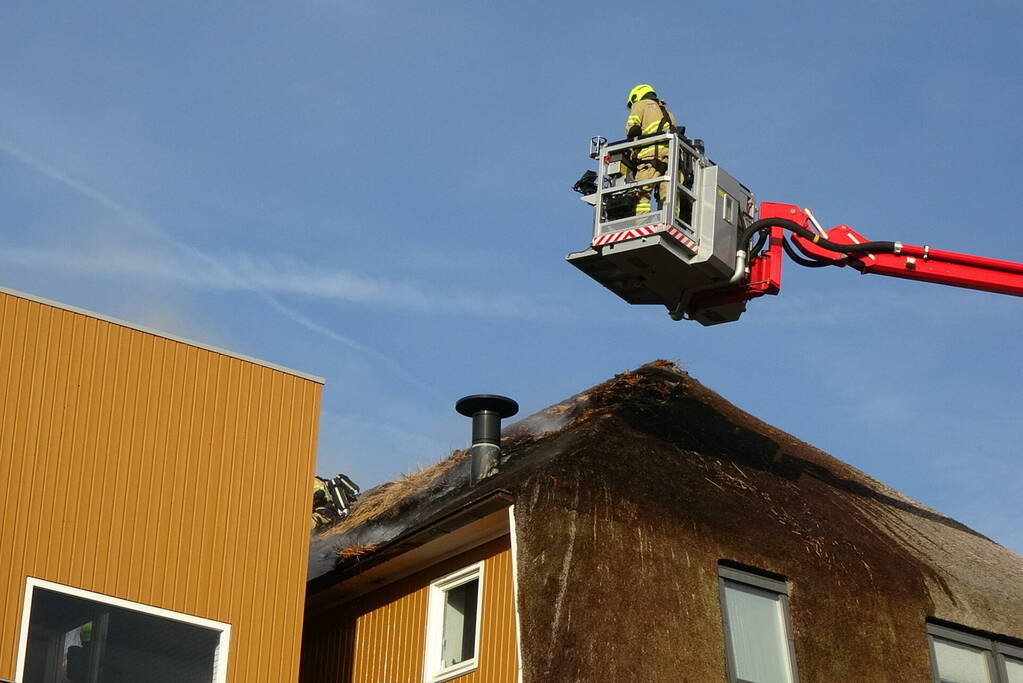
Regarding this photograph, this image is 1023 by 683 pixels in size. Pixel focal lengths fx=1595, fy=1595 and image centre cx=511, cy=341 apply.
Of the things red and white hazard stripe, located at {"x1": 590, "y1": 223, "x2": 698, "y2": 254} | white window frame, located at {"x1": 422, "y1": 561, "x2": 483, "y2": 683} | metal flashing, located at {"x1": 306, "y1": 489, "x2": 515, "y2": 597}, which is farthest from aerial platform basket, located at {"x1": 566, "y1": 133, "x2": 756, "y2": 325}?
white window frame, located at {"x1": 422, "y1": 561, "x2": 483, "y2": 683}

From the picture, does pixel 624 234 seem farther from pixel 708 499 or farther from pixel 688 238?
pixel 708 499

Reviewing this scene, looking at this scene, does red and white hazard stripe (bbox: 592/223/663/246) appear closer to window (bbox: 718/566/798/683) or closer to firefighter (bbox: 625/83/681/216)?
firefighter (bbox: 625/83/681/216)

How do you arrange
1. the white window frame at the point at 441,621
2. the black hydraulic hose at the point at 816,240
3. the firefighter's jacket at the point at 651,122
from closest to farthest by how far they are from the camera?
1. the white window frame at the point at 441,621
2. the firefighter's jacket at the point at 651,122
3. the black hydraulic hose at the point at 816,240

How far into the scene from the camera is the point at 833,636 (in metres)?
18.6

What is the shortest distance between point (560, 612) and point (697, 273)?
15.2 ft

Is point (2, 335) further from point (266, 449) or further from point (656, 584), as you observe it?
point (656, 584)

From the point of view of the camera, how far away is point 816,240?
20125mm

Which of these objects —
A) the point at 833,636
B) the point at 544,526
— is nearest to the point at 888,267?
the point at 833,636

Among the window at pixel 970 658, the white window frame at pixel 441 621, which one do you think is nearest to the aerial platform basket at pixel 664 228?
the white window frame at pixel 441 621

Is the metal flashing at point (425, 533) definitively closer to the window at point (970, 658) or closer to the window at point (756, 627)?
the window at point (756, 627)

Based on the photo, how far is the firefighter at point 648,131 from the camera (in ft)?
60.4

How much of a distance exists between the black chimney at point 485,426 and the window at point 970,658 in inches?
229

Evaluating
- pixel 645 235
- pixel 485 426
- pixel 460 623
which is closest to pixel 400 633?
pixel 460 623

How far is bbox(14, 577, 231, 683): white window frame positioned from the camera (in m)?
14.8
